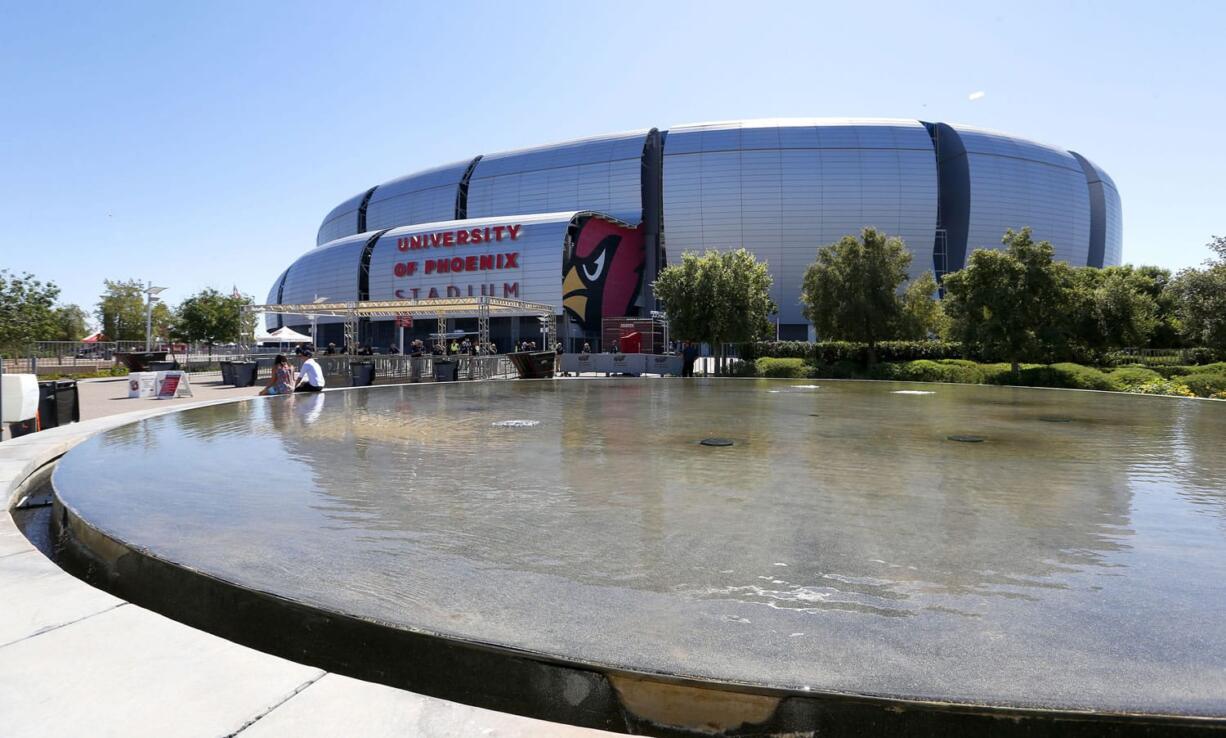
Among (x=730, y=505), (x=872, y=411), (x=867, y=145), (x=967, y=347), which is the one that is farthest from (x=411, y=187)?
(x=730, y=505)

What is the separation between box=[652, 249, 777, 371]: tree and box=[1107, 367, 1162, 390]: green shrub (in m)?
16.5

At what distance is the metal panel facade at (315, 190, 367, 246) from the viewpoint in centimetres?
9206

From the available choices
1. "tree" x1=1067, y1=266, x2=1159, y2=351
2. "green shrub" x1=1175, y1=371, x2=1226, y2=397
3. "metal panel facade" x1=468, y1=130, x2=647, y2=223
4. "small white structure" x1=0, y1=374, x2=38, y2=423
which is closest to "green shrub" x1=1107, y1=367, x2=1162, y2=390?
"green shrub" x1=1175, y1=371, x2=1226, y2=397

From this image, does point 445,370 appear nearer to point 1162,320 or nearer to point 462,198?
point 1162,320

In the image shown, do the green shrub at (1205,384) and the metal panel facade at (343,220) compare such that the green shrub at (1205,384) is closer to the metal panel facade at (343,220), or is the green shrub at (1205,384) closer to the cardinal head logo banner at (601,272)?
the cardinal head logo banner at (601,272)

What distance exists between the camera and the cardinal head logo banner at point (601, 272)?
66.8 metres

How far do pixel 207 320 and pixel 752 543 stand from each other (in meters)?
58.3

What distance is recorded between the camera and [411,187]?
8475 cm

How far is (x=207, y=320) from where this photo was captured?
171 ft

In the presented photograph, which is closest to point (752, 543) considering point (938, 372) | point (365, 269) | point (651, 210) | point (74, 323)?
point (938, 372)

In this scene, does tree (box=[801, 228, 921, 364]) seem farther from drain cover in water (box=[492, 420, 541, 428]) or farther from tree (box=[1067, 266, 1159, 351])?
drain cover in water (box=[492, 420, 541, 428])

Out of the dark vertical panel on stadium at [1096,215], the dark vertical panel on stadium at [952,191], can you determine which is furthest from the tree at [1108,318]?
the dark vertical panel on stadium at [1096,215]

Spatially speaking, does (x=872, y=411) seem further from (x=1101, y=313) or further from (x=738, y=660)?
(x=1101, y=313)

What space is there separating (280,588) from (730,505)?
12.8 feet
